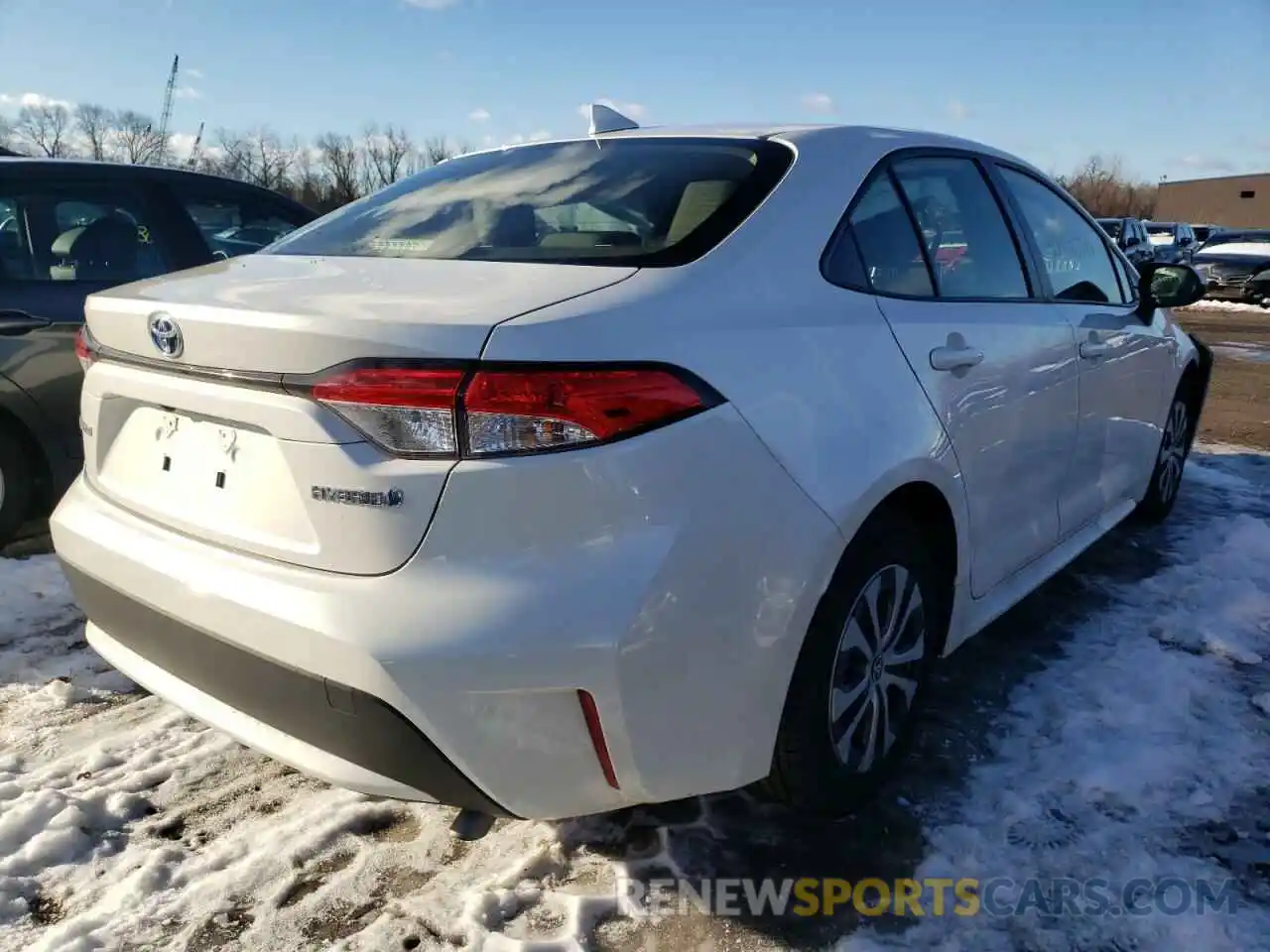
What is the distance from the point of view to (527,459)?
1690 mm

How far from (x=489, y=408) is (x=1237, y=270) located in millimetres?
22439

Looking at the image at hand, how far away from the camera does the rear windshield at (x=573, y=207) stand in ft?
7.01

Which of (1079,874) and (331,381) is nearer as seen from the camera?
(331,381)

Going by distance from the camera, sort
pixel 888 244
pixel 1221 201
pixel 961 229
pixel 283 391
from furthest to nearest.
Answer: pixel 1221 201, pixel 961 229, pixel 888 244, pixel 283 391

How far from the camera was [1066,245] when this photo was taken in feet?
11.8

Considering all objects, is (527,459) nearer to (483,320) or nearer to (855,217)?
(483,320)

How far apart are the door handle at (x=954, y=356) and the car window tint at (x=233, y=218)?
320 centimetres

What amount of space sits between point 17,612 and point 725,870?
2.78 metres

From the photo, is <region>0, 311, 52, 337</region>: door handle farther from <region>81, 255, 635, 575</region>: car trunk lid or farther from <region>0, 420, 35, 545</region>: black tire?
<region>81, 255, 635, 575</region>: car trunk lid

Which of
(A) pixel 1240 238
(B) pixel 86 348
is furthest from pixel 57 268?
(A) pixel 1240 238

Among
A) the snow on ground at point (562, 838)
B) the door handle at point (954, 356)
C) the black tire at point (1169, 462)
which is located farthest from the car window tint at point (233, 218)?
the black tire at point (1169, 462)

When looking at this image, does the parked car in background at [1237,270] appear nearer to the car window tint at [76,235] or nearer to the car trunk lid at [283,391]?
the car window tint at [76,235]

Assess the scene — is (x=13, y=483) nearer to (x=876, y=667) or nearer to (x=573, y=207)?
(x=573, y=207)

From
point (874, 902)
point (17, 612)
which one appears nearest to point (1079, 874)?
point (874, 902)
